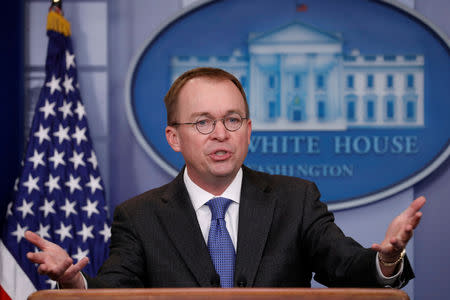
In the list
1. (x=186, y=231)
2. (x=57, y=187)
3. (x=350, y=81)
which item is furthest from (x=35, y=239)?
(x=350, y=81)

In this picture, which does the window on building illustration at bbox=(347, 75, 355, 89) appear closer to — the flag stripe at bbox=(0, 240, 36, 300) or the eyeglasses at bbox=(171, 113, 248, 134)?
the eyeglasses at bbox=(171, 113, 248, 134)

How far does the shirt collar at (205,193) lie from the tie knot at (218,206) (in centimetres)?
2

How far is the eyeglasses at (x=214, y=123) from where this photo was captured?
5.16ft

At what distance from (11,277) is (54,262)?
1751 millimetres

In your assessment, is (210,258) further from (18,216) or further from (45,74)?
(45,74)

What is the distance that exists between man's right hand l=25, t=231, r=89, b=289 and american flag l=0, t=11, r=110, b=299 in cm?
154

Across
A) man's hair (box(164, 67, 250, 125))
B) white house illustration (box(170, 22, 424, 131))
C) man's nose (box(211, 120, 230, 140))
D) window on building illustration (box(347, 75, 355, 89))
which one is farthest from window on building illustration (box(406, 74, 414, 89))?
man's nose (box(211, 120, 230, 140))

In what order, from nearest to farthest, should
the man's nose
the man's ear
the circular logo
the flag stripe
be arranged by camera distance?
the man's nose → the man's ear → the flag stripe → the circular logo

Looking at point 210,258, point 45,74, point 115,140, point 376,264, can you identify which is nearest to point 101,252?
point 115,140

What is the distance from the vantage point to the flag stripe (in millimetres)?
→ 2613

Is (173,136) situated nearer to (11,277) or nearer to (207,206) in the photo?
(207,206)

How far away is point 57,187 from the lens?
265 centimetres

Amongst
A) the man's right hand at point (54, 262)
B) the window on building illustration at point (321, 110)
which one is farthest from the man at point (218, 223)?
the window on building illustration at point (321, 110)

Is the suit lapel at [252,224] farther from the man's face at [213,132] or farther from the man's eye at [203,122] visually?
the man's eye at [203,122]
